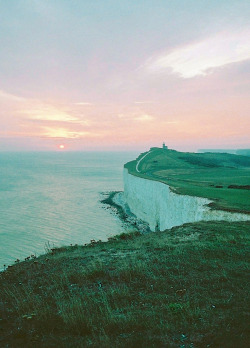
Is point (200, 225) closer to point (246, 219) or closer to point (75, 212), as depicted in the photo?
point (246, 219)

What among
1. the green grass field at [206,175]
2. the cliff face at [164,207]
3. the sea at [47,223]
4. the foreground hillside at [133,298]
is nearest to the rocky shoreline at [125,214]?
the cliff face at [164,207]

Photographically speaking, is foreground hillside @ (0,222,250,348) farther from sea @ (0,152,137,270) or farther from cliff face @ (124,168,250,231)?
sea @ (0,152,137,270)

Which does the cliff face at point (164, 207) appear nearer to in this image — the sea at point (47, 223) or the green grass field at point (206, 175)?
the green grass field at point (206, 175)

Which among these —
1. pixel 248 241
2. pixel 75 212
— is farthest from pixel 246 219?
pixel 75 212

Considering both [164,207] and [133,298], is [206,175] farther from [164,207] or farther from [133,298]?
[133,298]

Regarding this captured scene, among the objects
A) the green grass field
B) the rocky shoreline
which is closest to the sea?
the rocky shoreline
